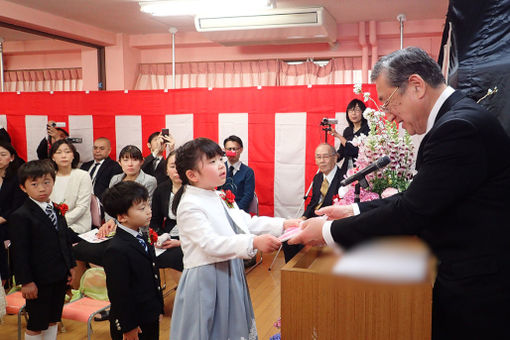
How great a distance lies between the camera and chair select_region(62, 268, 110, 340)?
2547 mm

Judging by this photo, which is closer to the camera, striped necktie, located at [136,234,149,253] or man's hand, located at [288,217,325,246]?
man's hand, located at [288,217,325,246]

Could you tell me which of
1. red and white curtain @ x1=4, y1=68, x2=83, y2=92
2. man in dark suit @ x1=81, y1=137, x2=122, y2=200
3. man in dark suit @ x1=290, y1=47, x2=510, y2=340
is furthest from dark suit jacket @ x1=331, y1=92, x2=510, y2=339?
red and white curtain @ x1=4, y1=68, x2=83, y2=92

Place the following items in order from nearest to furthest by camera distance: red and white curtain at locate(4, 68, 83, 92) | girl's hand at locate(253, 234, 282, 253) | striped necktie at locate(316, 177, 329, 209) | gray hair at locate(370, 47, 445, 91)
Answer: gray hair at locate(370, 47, 445, 91), girl's hand at locate(253, 234, 282, 253), striped necktie at locate(316, 177, 329, 209), red and white curtain at locate(4, 68, 83, 92)

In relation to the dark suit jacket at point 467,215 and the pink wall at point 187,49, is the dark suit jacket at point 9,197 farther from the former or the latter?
the dark suit jacket at point 467,215

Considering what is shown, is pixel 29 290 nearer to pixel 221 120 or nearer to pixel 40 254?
pixel 40 254

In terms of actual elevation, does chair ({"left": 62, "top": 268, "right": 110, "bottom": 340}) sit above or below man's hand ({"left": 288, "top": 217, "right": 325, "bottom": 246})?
below

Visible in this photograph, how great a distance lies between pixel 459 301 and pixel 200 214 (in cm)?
96

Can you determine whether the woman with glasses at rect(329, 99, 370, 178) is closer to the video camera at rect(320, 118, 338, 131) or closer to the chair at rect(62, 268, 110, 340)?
the video camera at rect(320, 118, 338, 131)

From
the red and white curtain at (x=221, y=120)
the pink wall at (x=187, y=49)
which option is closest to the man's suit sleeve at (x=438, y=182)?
the red and white curtain at (x=221, y=120)

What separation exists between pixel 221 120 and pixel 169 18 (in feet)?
5.20

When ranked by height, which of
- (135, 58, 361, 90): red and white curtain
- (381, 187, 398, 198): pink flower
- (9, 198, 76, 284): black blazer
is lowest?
(9, 198, 76, 284): black blazer

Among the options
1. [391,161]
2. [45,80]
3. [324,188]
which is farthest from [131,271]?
[45,80]

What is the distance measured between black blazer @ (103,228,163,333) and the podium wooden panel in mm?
912

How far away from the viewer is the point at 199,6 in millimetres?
4898
